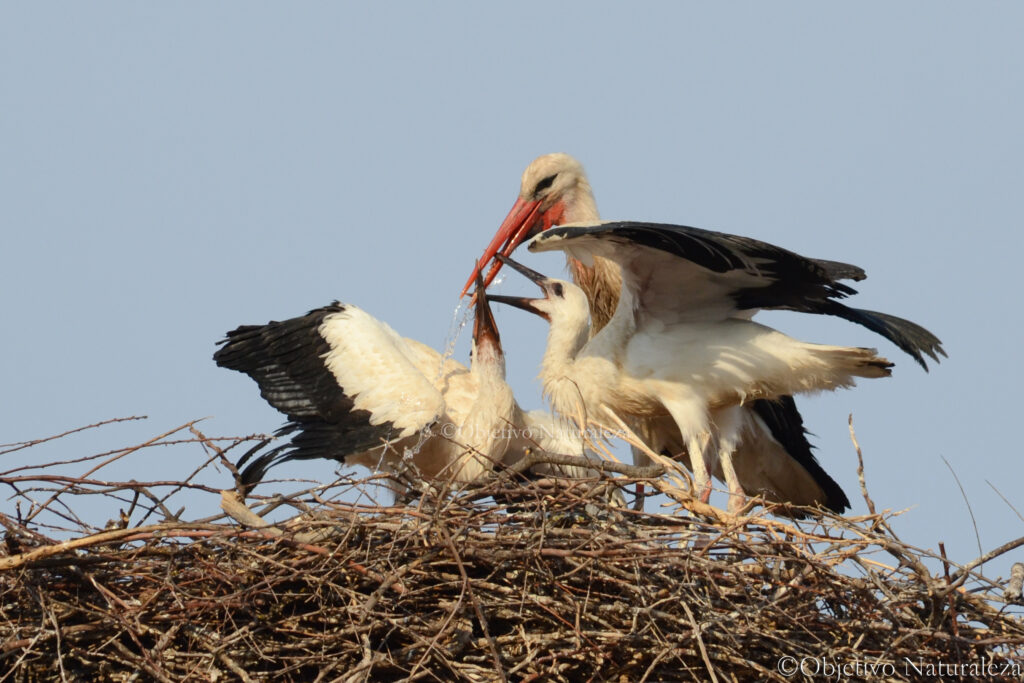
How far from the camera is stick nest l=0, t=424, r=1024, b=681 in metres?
4.68

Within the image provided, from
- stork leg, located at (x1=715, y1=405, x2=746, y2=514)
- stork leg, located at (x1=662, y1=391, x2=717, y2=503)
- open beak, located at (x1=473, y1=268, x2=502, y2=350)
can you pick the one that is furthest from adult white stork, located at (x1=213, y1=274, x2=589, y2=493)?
stork leg, located at (x1=715, y1=405, x2=746, y2=514)

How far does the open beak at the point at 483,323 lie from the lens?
670 cm

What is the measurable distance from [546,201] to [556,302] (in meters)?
0.98

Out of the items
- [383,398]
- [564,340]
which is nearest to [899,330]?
[564,340]

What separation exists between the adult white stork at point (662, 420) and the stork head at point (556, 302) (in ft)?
0.55

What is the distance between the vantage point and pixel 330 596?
478cm

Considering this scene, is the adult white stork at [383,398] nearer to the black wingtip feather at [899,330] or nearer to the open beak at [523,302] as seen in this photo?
the open beak at [523,302]

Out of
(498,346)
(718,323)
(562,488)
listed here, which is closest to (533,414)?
(498,346)

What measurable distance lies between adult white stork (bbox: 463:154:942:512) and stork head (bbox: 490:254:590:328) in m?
0.17

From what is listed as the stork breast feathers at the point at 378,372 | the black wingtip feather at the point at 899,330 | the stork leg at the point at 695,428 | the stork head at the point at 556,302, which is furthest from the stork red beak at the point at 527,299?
the black wingtip feather at the point at 899,330

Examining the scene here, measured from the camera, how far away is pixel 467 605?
4.76m

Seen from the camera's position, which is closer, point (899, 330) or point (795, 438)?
point (899, 330)

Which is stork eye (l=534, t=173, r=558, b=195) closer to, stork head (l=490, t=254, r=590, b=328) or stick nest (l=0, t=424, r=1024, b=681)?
stork head (l=490, t=254, r=590, b=328)

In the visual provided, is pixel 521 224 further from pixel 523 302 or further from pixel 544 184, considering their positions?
pixel 523 302
